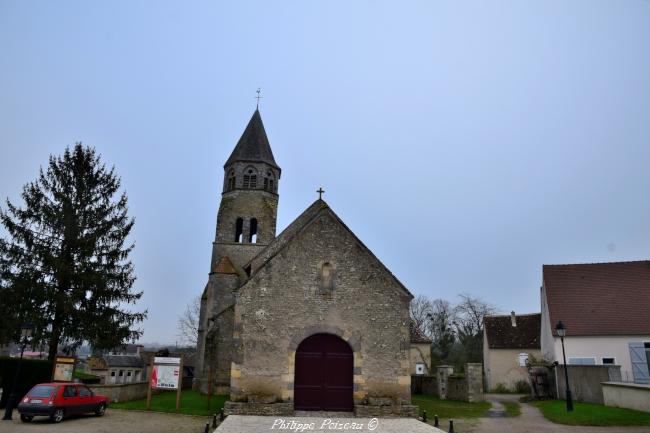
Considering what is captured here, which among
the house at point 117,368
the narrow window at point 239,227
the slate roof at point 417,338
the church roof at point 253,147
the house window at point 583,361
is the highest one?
the church roof at point 253,147

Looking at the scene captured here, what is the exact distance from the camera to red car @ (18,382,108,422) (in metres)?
14.1

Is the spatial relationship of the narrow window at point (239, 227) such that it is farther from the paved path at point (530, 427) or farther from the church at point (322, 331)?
the paved path at point (530, 427)

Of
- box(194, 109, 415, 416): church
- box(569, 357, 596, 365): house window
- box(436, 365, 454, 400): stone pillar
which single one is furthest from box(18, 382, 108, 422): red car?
box(569, 357, 596, 365): house window

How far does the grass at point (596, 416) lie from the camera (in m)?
15.1

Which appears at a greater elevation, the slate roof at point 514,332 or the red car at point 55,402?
the slate roof at point 514,332

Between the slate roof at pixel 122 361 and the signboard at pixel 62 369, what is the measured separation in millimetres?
28024

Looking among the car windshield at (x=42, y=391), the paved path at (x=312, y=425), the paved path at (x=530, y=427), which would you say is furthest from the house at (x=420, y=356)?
the car windshield at (x=42, y=391)

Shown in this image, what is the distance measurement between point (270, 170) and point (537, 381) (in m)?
21.2

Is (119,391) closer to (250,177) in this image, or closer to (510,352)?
(250,177)

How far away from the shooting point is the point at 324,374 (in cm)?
1670

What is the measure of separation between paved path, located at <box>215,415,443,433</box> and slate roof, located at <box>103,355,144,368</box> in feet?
117

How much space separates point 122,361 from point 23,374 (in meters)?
30.0

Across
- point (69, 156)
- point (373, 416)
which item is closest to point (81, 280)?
point (69, 156)

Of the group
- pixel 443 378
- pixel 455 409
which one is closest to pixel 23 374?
pixel 455 409
